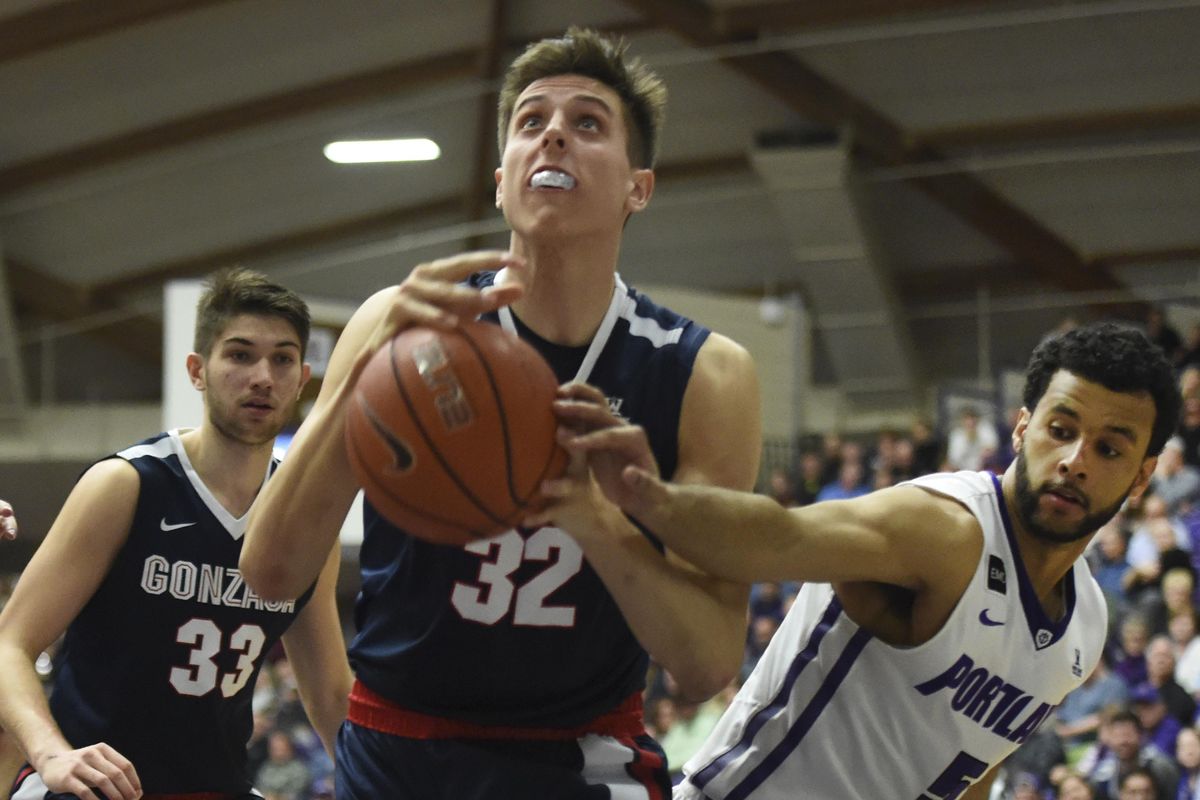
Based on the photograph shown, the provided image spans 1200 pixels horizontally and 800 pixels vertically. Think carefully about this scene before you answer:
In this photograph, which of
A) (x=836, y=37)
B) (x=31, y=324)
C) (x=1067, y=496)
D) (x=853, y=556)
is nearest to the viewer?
Answer: (x=853, y=556)

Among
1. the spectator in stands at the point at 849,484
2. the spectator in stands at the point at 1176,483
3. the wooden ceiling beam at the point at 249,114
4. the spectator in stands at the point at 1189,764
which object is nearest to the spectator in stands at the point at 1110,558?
the spectator in stands at the point at 1176,483

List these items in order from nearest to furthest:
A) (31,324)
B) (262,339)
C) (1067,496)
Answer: (1067,496) → (262,339) → (31,324)

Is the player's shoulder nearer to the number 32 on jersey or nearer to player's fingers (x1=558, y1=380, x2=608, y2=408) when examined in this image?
the number 32 on jersey

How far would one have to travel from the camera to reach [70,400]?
1802 cm

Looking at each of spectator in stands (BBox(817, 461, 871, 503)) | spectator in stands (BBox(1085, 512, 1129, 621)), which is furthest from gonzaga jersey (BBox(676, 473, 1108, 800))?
spectator in stands (BBox(817, 461, 871, 503))

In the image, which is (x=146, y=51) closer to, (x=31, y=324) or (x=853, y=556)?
(x=31, y=324)

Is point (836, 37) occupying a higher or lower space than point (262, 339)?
higher

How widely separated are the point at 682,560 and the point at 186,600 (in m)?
1.61

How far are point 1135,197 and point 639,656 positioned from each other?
12854 millimetres

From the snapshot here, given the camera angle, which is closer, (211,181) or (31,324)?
(211,181)

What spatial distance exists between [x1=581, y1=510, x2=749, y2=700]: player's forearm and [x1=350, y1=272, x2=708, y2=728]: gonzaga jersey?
0.27 metres

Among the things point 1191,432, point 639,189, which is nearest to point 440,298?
point 639,189

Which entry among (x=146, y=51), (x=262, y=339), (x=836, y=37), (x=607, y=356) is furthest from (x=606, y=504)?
(x=146, y=51)

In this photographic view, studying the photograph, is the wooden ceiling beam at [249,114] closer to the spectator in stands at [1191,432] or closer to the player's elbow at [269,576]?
the spectator in stands at [1191,432]
